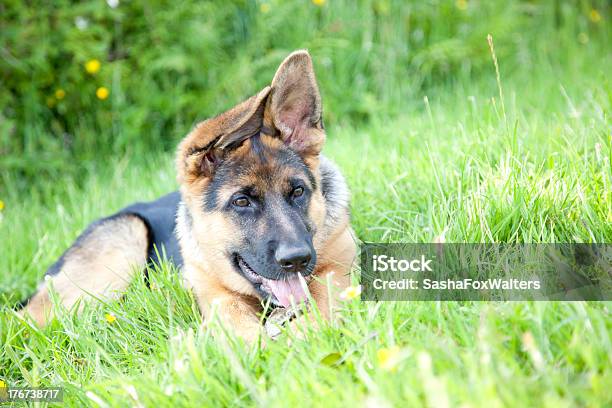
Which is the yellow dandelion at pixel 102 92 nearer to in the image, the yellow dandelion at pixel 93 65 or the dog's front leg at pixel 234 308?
the yellow dandelion at pixel 93 65

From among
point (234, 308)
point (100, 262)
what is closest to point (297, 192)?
point (234, 308)

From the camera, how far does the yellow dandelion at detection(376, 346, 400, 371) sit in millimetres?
2146

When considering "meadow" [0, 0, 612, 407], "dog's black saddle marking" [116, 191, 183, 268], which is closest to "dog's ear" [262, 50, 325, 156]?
"meadow" [0, 0, 612, 407]

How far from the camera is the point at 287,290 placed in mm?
3600

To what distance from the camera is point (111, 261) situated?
4.70 m

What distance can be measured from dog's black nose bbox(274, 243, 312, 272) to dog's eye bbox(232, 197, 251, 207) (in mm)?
418

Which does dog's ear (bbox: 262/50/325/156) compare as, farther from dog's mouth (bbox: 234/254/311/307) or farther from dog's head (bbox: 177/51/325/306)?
dog's mouth (bbox: 234/254/311/307)

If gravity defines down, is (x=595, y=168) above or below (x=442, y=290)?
above

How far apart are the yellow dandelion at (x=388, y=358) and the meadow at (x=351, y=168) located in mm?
11

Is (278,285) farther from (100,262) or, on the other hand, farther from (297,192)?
(100,262)

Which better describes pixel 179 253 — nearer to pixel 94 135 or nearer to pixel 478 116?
pixel 478 116

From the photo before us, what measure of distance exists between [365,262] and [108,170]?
183 inches

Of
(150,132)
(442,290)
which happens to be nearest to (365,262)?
(442,290)

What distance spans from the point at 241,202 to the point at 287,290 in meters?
0.59
